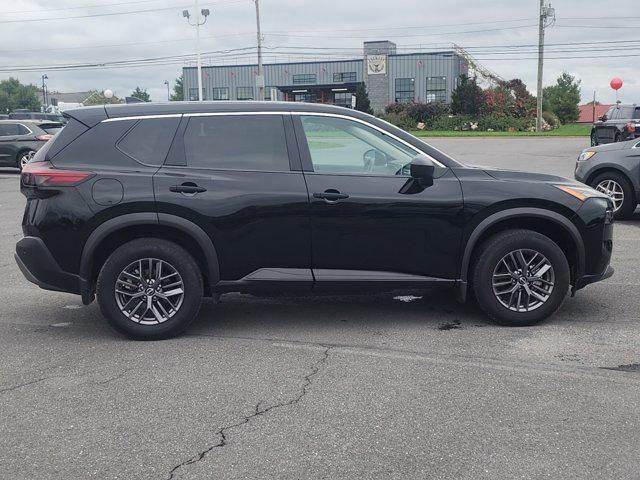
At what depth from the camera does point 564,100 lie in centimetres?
7725

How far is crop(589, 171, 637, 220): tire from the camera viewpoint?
10805 mm

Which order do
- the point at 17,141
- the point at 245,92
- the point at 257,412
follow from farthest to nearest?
the point at 245,92, the point at 17,141, the point at 257,412

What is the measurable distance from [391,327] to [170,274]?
1.79 meters

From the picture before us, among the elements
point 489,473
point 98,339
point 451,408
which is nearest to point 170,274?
point 98,339

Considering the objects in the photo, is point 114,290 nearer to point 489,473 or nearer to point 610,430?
point 489,473

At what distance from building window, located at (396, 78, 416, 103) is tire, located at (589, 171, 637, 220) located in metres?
61.5

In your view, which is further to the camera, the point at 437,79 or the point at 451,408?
the point at 437,79

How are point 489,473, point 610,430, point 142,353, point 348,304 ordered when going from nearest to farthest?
1. point 489,473
2. point 610,430
3. point 142,353
4. point 348,304

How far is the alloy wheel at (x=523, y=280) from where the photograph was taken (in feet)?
17.9

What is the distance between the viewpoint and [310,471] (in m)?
3.32

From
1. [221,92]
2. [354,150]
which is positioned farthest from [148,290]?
[221,92]

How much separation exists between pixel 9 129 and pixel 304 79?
56825 millimetres

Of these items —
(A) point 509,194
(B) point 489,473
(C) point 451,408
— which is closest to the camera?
(B) point 489,473

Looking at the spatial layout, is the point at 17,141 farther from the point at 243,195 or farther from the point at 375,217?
the point at 375,217
